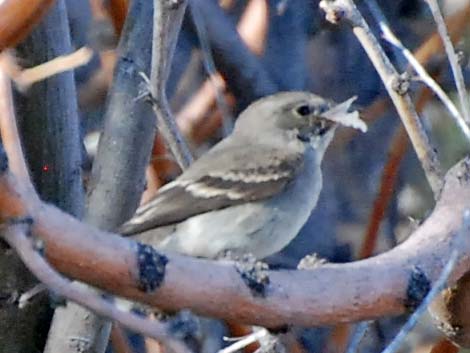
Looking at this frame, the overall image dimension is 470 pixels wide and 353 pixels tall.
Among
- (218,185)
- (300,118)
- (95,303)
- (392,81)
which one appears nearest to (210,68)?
(300,118)

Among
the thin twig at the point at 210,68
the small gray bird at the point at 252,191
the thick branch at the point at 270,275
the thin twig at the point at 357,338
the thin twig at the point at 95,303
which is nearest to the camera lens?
the thin twig at the point at 95,303

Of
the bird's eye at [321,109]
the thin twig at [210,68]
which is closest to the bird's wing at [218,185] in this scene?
the bird's eye at [321,109]

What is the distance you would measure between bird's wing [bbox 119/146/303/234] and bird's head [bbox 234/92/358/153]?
68 millimetres

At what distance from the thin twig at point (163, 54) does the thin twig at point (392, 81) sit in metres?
0.27

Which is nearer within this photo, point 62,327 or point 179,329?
point 179,329

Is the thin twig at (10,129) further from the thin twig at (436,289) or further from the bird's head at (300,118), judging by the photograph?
the bird's head at (300,118)

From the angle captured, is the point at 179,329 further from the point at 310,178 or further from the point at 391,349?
the point at 310,178

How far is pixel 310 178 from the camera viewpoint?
2662 mm

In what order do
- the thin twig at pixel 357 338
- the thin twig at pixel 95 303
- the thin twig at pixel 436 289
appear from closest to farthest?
the thin twig at pixel 95 303 < the thin twig at pixel 436 289 < the thin twig at pixel 357 338

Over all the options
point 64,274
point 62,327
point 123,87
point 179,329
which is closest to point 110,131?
point 123,87

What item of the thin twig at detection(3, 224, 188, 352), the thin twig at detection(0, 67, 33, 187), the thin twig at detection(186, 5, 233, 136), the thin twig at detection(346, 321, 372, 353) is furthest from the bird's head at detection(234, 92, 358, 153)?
the thin twig at detection(3, 224, 188, 352)

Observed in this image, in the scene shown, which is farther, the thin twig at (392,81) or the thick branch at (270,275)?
the thin twig at (392,81)

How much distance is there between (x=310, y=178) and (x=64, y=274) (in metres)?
1.20

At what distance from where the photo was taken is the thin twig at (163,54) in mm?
2158
